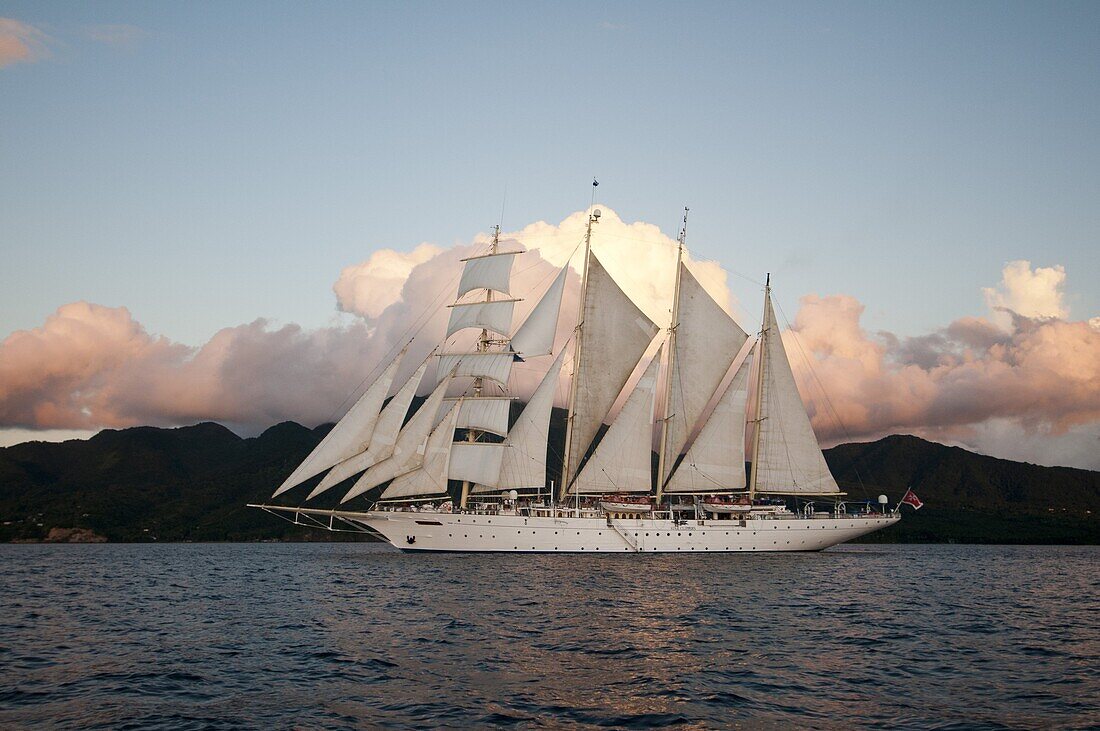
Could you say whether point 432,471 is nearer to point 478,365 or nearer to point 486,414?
point 486,414

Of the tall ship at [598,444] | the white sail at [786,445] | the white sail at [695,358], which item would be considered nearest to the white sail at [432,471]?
the tall ship at [598,444]

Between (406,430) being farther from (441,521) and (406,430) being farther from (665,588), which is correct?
(665,588)

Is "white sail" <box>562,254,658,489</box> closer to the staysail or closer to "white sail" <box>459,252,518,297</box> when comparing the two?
the staysail

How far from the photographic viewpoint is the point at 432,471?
7850 cm

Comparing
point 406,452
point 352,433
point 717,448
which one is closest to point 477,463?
point 406,452

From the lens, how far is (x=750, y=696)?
71.5 feet

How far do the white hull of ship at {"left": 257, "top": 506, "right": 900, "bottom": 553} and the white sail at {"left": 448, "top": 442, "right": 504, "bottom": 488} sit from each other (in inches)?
183


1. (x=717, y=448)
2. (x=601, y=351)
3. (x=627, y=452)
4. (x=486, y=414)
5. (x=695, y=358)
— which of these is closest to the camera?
(x=627, y=452)

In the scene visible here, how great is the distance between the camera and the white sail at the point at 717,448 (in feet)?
283

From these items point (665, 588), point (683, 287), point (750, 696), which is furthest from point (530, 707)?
point (683, 287)

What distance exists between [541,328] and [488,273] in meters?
10.2

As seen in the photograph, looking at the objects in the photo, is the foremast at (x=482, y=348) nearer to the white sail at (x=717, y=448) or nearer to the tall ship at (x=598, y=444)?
the tall ship at (x=598, y=444)

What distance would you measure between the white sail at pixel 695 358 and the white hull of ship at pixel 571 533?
8360mm

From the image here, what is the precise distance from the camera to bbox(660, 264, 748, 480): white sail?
286 feet
